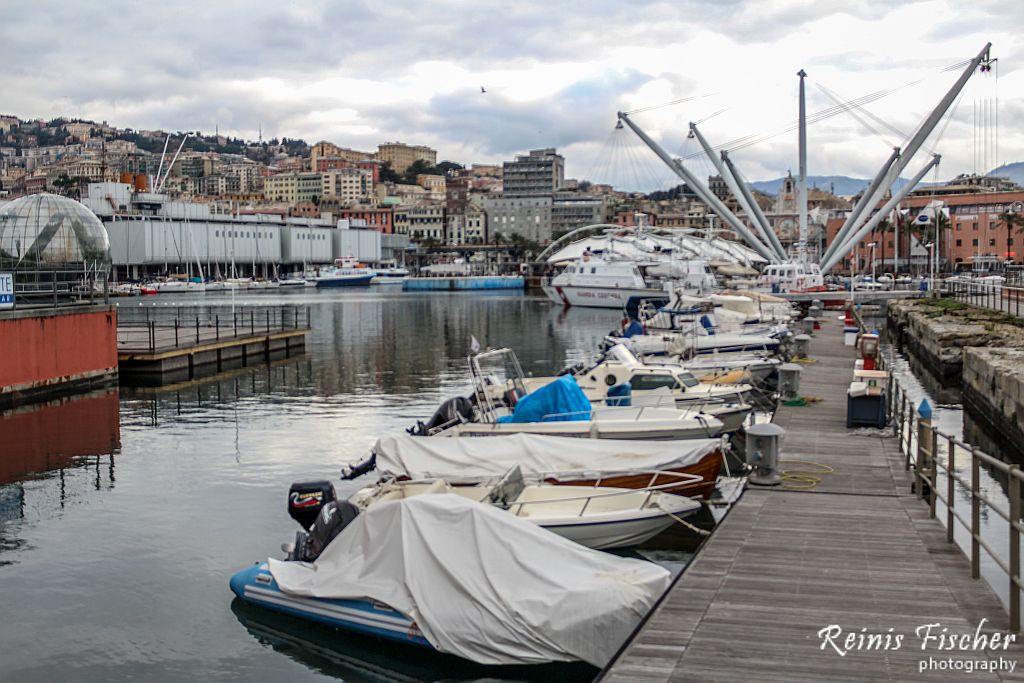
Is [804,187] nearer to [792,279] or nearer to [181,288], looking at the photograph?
[792,279]

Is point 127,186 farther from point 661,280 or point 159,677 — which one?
point 159,677

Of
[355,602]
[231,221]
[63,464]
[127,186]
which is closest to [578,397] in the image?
[355,602]

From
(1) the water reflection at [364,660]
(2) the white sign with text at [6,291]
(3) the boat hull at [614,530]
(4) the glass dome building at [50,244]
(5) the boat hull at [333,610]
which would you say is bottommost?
(1) the water reflection at [364,660]

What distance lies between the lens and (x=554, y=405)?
19.4 metres

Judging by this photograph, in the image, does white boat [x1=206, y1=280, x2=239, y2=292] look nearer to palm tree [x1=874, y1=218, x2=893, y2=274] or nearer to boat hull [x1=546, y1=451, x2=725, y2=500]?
palm tree [x1=874, y1=218, x2=893, y2=274]

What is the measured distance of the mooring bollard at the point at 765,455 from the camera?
14289mm

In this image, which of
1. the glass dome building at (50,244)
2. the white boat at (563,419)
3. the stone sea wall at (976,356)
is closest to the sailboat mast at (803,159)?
the stone sea wall at (976,356)

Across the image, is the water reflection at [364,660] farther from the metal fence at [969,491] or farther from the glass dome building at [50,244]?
the glass dome building at [50,244]

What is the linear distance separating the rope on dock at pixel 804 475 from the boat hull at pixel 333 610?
6216 mm

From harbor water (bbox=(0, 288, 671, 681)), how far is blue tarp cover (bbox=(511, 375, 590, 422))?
3.88 meters

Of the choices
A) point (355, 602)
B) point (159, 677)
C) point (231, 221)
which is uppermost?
point (231, 221)

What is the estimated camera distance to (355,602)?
1122 cm

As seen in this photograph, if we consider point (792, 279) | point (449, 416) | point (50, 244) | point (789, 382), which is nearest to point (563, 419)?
point (449, 416)

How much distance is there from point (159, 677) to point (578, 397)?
10361 millimetres
